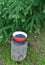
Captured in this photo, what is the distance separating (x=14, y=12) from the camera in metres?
4.02

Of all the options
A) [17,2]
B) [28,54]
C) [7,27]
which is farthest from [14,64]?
[17,2]

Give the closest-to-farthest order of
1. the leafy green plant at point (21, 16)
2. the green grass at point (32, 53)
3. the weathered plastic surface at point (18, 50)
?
1. the weathered plastic surface at point (18, 50)
2. the green grass at point (32, 53)
3. the leafy green plant at point (21, 16)

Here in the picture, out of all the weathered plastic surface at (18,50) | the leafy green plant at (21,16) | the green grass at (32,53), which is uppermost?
the leafy green plant at (21,16)

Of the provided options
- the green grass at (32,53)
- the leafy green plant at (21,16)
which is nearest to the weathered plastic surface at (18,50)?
the green grass at (32,53)

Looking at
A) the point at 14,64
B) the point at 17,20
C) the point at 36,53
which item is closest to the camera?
the point at 14,64

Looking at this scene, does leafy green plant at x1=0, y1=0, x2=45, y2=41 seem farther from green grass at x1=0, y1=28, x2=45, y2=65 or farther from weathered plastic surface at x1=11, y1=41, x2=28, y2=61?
weathered plastic surface at x1=11, y1=41, x2=28, y2=61

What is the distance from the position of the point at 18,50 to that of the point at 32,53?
1.53ft

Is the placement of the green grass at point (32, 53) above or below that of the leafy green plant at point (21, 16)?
below

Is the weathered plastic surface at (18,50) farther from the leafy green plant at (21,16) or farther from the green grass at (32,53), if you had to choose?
the leafy green plant at (21,16)

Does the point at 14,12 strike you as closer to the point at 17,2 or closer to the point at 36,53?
the point at 17,2

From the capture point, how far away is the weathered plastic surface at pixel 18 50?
349 cm

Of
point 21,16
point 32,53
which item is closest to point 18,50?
point 32,53

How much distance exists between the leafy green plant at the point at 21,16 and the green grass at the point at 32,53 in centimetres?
19

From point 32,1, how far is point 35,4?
11cm
